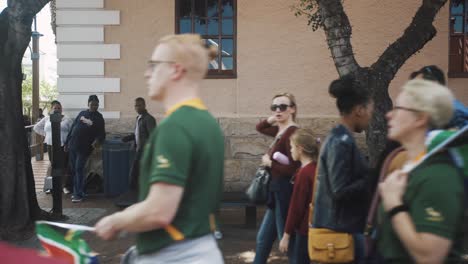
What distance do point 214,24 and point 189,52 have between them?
953 centimetres

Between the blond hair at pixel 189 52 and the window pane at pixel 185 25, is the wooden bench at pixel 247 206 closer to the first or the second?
the window pane at pixel 185 25

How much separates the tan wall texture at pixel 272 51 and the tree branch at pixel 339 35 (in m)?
4.22

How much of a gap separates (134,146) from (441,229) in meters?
9.59

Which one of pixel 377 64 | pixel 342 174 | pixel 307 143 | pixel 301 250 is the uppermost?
pixel 377 64

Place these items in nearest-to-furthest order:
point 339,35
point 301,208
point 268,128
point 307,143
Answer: point 301,208 → point 307,143 → point 268,128 → point 339,35

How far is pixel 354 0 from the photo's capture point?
11422mm

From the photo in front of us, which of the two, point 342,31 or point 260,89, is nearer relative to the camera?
point 342,31

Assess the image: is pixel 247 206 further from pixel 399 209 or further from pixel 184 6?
pixel 399 209

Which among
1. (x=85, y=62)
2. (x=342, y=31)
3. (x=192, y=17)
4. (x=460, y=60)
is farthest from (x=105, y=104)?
(x=460, y=60)

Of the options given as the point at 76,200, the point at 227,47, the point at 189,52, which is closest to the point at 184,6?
the point at 227,47

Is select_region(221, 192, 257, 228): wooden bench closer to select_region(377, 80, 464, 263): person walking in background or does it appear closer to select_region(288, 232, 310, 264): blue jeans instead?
select_region(288, 232, 310, 264): blue jeans

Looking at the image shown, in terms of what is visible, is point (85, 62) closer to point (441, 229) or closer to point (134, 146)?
point (134, 146)

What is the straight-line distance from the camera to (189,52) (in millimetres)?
2566

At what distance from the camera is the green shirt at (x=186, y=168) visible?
2379 mm
